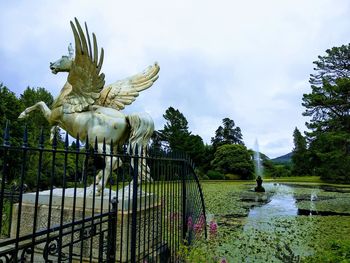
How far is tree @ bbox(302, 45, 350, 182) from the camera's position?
23.1 metres

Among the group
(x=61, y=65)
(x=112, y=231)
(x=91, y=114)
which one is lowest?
(x=112, y=231)

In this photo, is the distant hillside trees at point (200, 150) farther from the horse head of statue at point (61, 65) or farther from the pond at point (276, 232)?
the horse head of statue at point (61, 65)

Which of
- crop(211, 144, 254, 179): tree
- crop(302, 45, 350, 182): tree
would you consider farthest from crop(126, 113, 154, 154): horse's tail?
crop(211, 144, 254, 179): tree

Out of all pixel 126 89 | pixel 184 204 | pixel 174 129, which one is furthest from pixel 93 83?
pixel 174 129

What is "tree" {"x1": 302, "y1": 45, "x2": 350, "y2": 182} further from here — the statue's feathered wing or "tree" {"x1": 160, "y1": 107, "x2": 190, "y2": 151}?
the statue's feathered wing

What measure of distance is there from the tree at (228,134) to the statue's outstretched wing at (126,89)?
38891 millimetres

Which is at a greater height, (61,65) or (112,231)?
(61,65)

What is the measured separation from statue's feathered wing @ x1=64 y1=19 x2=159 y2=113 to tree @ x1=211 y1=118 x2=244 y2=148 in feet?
128

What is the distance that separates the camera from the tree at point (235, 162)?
111 ft

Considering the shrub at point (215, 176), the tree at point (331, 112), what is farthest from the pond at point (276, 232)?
the shrub at point (215, 176)

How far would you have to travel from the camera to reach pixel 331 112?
25.1 metres

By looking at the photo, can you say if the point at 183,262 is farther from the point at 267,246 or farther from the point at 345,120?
the point at 345,120

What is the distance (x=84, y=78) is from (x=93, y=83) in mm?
145

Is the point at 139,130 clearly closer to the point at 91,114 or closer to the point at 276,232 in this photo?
the point at 91,114
